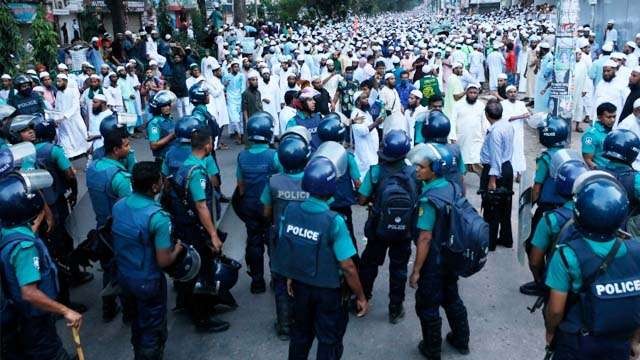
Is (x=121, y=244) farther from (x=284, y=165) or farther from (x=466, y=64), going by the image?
(x=466, y=64)

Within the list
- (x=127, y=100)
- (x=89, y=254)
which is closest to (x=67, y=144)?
(x=127, y=100)

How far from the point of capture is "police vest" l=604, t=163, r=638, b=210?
4.36 m

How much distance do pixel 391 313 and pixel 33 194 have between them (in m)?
3.14

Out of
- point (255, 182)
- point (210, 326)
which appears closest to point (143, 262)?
point (210, 326)

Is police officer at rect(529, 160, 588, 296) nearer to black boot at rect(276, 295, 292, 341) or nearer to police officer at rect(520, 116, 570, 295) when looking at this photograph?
police officer at rect(520, 116, 570, 295)

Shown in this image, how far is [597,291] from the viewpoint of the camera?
2.83 metres

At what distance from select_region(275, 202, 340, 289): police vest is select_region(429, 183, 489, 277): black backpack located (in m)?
0.92

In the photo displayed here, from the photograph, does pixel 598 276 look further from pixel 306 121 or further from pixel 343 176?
pixel 306 121

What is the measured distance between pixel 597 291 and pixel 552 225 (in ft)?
2.82

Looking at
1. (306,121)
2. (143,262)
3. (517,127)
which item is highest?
(306,121)

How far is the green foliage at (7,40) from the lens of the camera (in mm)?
12398

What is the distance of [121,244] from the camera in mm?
3932

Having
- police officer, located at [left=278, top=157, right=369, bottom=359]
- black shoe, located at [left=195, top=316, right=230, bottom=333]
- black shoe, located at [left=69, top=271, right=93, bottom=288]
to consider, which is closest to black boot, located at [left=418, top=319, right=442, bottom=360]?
police officer, located at [left=278, top=157, right=369, bottom=359]

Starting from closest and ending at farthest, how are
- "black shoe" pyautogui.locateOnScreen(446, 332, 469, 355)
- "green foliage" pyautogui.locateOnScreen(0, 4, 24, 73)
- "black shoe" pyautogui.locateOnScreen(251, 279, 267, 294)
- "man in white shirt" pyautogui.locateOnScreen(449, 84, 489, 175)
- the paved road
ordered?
"black shoe" pyautogui.locateOnScreen(446, 332, 469, 355), the paved road, "black shoe" pyautogui.locateOnScreen(251, 279, 267, 294), "man in white shirt" pyautogui.locateOnScreen(449, 84, 489, 175), "green foliage" pyautogui.locateOnScreen(0, 4, 24, 73)
